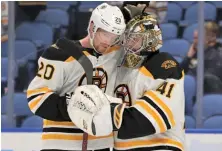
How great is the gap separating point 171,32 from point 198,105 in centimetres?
Result: 54

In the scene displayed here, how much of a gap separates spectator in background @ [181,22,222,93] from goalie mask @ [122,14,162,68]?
1377mm

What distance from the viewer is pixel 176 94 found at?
1.88 m

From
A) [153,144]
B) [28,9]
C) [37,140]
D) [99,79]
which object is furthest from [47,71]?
[28,9]

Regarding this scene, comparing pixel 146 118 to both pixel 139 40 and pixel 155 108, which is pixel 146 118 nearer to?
pixel 155 108

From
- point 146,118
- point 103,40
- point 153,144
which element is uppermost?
point 103,40

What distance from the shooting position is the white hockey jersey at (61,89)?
191 centimetres

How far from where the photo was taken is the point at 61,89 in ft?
6.48

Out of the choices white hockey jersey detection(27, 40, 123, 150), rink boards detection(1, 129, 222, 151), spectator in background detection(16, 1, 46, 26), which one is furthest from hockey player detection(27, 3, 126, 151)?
spectator in background detection(16, 1, 46, 26)

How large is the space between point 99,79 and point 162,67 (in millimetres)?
214

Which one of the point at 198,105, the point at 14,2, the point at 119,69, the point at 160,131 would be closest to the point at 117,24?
the point at 119,69

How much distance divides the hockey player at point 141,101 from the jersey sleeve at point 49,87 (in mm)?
88

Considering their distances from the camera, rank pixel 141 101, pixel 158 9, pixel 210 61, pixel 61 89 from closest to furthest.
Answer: pixel 141 101 < pixel 61 89 < pixel 210 61 < pixel 158 9

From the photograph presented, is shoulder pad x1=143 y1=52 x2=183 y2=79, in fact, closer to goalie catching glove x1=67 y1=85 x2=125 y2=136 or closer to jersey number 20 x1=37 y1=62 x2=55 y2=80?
goalie catching glove x1=67 y1=85 x2=125 y2=136

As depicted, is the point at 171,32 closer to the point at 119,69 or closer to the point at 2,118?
the point at 2,118
